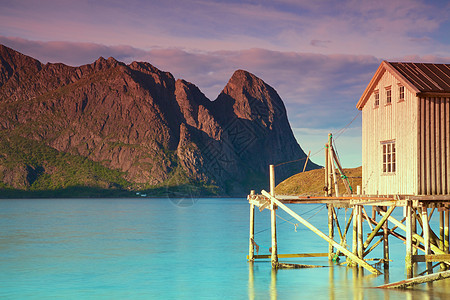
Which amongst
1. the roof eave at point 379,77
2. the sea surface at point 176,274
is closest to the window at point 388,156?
the roof eave at point 379,77

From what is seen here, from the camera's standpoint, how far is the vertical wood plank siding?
95.7 feet

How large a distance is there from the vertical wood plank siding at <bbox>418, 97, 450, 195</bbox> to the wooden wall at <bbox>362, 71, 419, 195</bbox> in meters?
0.40

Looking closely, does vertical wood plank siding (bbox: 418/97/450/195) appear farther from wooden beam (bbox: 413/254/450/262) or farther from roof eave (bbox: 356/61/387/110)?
roof eave (bbox: 356/61/387/110)

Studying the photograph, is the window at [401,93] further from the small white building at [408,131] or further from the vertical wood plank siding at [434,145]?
the vertical wood plank siding at [434,145]

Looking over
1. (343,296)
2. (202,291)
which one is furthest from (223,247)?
(343,296)

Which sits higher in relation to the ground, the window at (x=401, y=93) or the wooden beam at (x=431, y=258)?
the window at (x=401, y=93)

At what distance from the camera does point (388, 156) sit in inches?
1256

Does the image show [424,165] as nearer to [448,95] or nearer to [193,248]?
[448,95]

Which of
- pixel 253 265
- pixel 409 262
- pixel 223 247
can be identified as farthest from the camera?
pixel 223 247

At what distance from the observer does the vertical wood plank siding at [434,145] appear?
95.7ft

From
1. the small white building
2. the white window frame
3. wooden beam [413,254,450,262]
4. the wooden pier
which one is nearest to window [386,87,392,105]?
the small white building

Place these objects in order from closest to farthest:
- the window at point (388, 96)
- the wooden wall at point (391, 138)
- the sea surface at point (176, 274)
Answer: the wooden wall at point (391, 138), the sea surface at point (176, 274), the window at point (388, 96)

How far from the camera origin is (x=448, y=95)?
2956cm

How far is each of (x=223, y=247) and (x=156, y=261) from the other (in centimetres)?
1373
